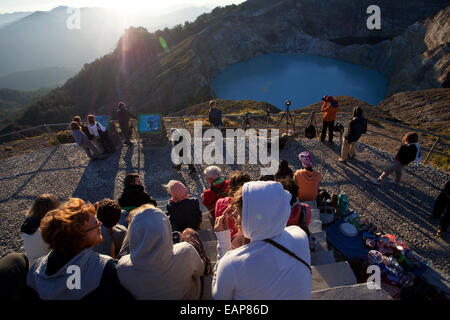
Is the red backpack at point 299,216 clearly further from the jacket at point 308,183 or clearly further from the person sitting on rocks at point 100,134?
the person sitting on rocks at point 100,134

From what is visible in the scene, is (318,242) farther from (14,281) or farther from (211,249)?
(14,281)

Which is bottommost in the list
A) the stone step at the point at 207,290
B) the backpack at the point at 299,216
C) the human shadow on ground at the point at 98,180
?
the human shadow on ground at the point at 98,180

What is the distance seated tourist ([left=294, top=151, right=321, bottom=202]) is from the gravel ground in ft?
5.81

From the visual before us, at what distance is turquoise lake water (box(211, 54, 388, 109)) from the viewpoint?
39875mm

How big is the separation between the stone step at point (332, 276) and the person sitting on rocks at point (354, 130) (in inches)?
196

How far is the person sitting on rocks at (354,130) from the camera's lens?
7.10 metres

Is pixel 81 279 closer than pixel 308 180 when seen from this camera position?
Yes

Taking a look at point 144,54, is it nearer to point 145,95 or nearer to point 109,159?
point 145,95

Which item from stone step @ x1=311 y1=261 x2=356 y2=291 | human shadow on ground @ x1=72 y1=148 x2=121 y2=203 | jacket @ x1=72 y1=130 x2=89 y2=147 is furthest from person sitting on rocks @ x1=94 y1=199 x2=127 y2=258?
jacket @ x1=72 y1=130 x2=89 y2=147

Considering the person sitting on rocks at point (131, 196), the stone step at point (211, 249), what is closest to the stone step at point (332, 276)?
the stone step at point (211, 249)

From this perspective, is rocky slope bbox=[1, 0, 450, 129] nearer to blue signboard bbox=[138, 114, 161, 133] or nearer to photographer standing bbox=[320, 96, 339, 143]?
blue signboard bbox=[138, 114, 161, 133]

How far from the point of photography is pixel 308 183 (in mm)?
5117

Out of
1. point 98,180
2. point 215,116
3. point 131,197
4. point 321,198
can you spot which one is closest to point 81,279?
point 131,197

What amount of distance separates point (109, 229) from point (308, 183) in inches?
158
